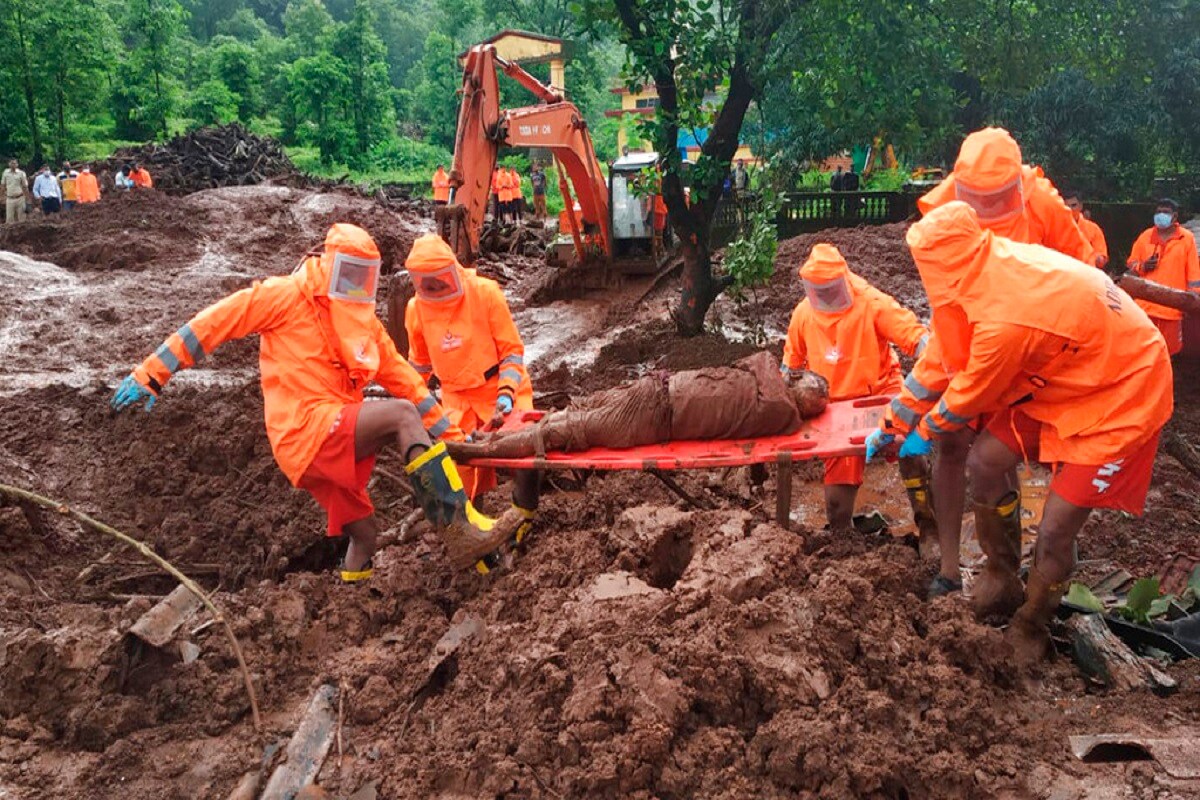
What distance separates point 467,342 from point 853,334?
221 centimetres

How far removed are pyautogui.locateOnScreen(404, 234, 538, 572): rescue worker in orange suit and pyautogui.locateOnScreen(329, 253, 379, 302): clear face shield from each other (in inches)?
27.0

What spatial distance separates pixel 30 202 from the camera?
2227 centimetres

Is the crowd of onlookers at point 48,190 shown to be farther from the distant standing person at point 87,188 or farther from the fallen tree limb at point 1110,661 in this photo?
the fallen tree limb at point 1110,661

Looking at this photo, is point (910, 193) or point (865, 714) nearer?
point (865, 714)

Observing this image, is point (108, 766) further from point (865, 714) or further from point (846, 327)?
point (846, 327)

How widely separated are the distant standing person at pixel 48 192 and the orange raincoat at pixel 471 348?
1821cm

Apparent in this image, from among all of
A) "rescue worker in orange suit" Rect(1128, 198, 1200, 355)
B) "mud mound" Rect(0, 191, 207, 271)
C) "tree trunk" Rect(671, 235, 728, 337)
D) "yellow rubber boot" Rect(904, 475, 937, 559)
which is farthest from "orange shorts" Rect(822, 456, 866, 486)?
"mud mound" Rect(0, 191, 207, 271)

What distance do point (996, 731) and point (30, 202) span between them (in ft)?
80.0

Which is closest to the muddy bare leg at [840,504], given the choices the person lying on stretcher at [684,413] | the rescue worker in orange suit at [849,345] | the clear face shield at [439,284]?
the rescue worker in orange suit at [849,345]

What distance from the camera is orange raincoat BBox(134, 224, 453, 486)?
465 cm

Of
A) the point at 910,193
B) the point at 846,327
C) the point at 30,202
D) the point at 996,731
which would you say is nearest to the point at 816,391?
the point at 846,327

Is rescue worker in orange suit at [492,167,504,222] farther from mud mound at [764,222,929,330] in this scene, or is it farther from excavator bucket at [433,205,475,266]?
excavator bucket at [433,205,475,266]

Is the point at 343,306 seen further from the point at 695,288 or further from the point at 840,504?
the point at 695,288

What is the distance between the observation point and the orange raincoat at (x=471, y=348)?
5762 mm
